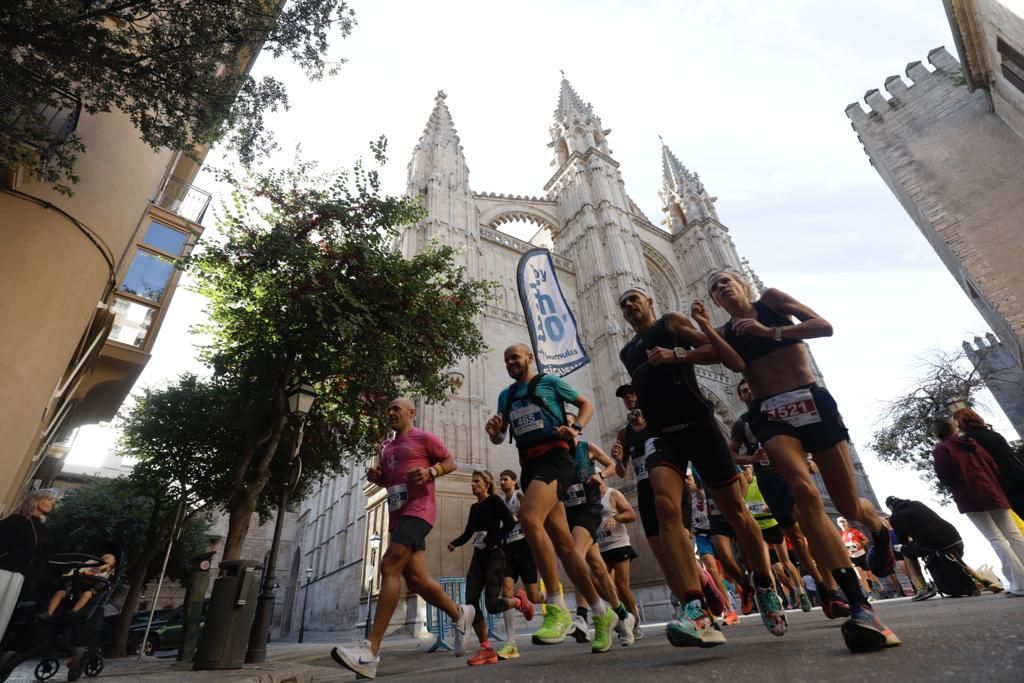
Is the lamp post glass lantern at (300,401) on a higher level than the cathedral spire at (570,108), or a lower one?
lower

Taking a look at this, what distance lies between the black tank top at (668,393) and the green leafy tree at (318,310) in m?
6.97

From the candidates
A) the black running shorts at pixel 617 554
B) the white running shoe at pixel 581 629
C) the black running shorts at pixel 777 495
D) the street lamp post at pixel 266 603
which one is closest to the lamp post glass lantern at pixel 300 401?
the street lamp post at pixel 266 603

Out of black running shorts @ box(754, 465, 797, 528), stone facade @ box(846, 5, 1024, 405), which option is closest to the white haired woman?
black running shorts @ box(754, 465, 797, 528)

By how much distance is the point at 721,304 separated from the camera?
10.8 feet

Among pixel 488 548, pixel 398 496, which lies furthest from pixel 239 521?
pixel 398 496

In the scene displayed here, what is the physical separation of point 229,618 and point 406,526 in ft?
9.74

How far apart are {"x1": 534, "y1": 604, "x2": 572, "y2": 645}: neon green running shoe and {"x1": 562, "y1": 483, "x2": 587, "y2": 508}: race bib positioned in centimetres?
110

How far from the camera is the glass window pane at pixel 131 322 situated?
11422 mm

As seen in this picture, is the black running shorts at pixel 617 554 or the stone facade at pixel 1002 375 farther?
the stone facade at pixel 1002 375

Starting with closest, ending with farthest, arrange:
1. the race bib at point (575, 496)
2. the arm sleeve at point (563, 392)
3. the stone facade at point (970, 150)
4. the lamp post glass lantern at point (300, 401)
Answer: the arm sleeve at point (563, 392)
the race bib at point (575, 496)
the lamp post glass lantern at point (300, 401)
the stone facade at point (970, 150)

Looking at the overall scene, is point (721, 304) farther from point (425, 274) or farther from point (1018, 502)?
point (425, 274)

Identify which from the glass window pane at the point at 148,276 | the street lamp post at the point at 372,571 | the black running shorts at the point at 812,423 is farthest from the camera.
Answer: the street lamp post at the point at 372,571

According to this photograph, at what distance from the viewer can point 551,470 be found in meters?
3.68

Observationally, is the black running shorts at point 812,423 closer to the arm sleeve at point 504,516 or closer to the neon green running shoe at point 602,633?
the neon green running shoe at point 602,633
